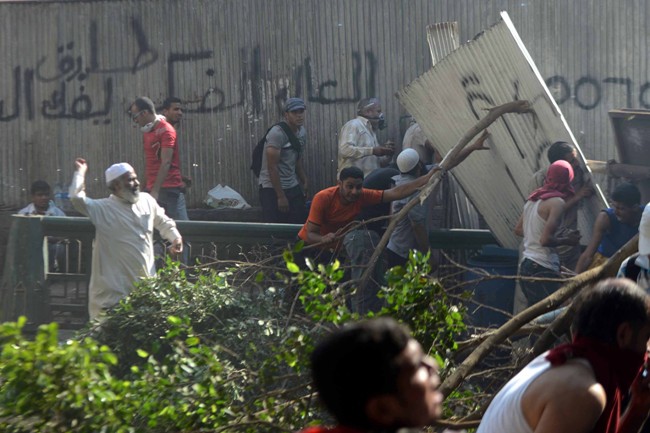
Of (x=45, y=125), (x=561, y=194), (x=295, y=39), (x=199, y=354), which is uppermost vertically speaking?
(x=295, y=39)

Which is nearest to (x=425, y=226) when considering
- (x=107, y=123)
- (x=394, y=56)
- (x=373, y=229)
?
(x=373, y=229)

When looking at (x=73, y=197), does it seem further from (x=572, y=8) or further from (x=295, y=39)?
(x=572, y=8)

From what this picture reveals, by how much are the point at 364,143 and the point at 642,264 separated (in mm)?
6965

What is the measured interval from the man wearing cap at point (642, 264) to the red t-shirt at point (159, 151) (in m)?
6.53

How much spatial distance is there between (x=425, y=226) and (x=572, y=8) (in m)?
4.65

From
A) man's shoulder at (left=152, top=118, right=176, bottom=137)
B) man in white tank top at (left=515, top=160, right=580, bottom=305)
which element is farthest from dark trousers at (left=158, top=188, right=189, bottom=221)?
man in white tank top at (left=515, top=160, right=580, bottom=305)

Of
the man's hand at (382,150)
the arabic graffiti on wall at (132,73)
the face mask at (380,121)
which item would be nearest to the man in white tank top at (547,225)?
the man's hand at (382,150)

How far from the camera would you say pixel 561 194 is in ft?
24.1

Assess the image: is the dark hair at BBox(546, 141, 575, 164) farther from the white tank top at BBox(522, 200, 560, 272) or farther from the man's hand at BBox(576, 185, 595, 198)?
the white tank top at BBox(522, 200, 560, 272)

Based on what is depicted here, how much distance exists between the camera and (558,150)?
24.9 ft

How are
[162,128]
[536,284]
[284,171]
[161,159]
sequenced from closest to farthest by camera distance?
1. [536,284]
2. [161,159]
3. [162,128]
4. [284,171]

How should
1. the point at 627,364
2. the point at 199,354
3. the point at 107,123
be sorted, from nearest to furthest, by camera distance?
the point at 627,364, the point at 199,354, the point at 107,123

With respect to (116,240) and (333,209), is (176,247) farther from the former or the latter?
(333,209)

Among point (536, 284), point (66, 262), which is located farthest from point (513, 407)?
point (66, 262)
